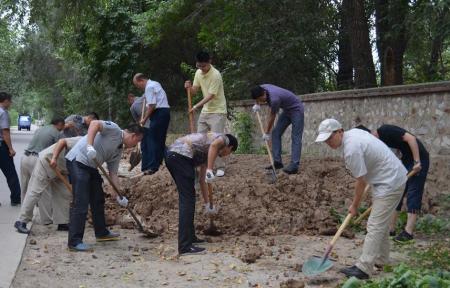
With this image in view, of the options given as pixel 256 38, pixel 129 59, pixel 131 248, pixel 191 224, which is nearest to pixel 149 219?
pixel 131 248

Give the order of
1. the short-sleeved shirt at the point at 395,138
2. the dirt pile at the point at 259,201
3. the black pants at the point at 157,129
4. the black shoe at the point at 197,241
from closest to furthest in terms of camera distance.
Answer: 1. the short-sleeved shirt at the point at 395,138
2. the black shoe at the point at 197,241
3. the dirt pile at the point at 259,201
4. the black pants at the point at 157,129

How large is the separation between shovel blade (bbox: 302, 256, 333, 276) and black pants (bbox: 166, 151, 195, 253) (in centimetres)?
153

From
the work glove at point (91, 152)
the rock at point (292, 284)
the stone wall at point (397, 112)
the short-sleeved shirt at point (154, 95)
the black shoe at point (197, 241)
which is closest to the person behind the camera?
the rock at point (292, 284)

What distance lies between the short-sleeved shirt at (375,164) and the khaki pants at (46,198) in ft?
13.9

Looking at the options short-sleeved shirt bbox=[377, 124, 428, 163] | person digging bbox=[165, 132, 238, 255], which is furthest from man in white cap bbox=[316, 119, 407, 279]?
person digging bbox=[165, 132, 238, 255]

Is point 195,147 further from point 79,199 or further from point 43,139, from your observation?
point 43,139

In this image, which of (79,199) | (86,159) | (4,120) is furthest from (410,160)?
(4,120)

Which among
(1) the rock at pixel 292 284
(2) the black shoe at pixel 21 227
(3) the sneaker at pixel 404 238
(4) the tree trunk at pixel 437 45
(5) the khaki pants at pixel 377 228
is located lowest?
(1) the rock at pixel 292 284

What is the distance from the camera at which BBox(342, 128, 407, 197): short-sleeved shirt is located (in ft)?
18.6

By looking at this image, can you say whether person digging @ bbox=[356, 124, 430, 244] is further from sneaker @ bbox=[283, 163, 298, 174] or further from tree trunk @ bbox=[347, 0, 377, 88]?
tree trunk @ bbox=[347, 0, 377, 88]

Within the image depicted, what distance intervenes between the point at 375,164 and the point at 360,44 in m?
7.84

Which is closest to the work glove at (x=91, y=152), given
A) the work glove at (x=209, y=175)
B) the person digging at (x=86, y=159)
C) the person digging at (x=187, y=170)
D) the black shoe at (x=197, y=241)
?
the person digging at (x=86, y=159)

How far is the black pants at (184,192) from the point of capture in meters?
6.89

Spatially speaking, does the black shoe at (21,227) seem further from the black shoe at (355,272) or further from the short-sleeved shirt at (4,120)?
the black shoe at (355,272)
